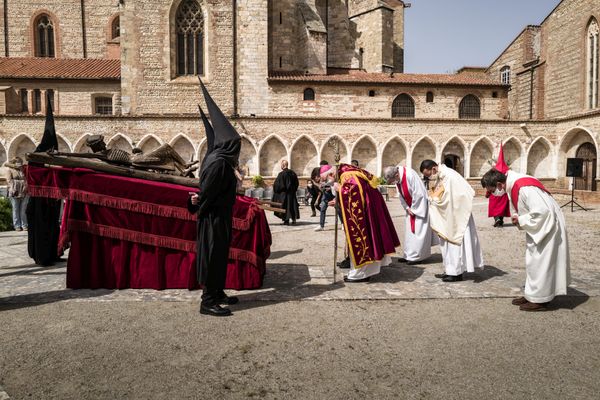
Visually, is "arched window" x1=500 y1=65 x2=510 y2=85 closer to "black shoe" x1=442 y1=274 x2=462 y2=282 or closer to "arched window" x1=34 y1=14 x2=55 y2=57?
"black shoe" x1=442 y1=274 x2=462 y2=282

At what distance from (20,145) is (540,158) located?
29637mm

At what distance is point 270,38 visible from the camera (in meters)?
27.8

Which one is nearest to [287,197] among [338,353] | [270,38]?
[338,353]

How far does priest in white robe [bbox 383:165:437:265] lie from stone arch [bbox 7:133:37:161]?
2136 cm

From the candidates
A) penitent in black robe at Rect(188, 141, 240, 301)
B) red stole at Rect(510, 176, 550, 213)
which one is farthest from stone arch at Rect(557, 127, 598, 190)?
penitent in black robe at Rect(188, 141, 240, 301)

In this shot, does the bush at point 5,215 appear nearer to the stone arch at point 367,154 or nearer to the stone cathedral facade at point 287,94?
the stone cathedral facade at point 287,94

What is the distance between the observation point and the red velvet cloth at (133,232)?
5172mm

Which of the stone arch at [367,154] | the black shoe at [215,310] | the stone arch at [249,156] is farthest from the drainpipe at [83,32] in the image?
the black shoe at [215,310]

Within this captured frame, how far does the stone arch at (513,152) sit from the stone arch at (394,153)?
20.1 ft

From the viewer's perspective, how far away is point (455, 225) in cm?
584

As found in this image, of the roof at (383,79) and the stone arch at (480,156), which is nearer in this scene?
the stone arch at (480,156)

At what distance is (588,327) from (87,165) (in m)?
5.95

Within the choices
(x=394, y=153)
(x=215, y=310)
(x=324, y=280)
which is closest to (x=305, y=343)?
(x=215, y=310)

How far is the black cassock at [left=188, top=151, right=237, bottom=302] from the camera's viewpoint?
427 cm
